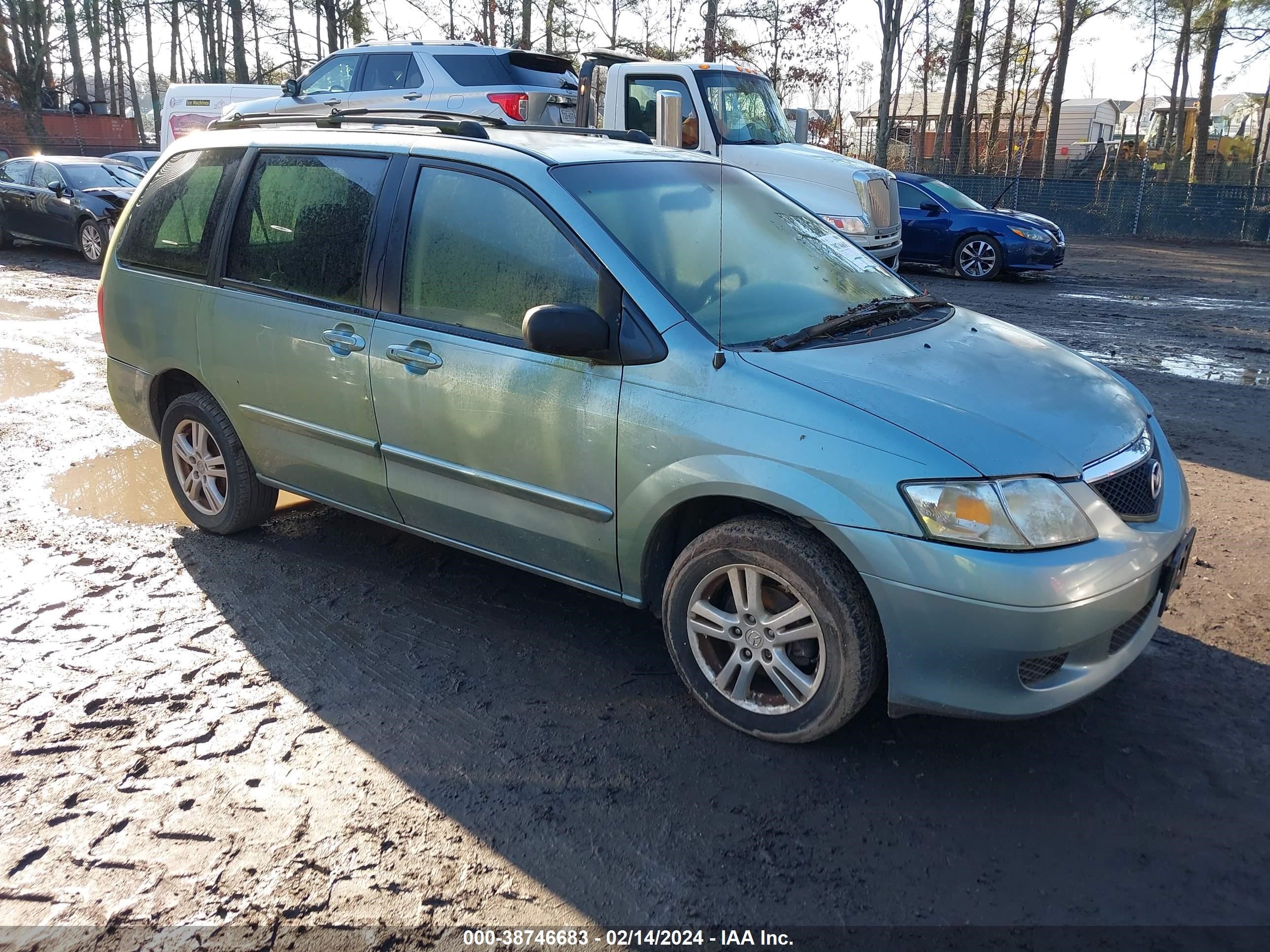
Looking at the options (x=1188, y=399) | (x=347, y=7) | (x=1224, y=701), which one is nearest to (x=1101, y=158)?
(x=347, y=7)

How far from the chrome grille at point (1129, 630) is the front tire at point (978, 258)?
12749 millimetres

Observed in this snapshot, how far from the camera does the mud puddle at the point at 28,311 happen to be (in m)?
10.9

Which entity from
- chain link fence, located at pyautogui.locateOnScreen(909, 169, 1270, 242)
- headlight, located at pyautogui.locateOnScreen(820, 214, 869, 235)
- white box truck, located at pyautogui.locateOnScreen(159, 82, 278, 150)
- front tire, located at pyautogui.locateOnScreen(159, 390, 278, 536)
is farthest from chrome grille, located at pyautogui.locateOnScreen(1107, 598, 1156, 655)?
chain link fence, located at pyautogui.locateOnScreen(909, 169, 1270, 242)

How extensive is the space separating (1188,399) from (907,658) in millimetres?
6096

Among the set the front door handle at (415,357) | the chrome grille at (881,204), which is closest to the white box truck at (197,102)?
the chrome grille at (881,204)

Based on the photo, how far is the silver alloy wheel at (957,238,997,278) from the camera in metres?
15.0

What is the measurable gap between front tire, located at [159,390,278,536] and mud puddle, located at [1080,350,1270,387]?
6.76 metres

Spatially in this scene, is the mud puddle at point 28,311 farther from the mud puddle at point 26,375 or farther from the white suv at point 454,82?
the white suv at point 454,82

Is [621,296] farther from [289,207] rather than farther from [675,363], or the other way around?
[289,207]

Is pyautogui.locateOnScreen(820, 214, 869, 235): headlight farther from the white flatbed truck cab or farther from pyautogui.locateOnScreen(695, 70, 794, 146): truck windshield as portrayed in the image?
pyautogui.locateOnScreen(695, 70, 794, 146): truck windshield

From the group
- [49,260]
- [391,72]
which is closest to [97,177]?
[49,260]

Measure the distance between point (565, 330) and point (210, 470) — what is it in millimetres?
2580

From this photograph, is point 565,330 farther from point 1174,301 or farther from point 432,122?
point 1174,301

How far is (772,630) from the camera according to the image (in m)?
3.19
